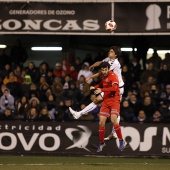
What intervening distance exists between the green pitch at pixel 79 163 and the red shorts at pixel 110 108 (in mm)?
1214

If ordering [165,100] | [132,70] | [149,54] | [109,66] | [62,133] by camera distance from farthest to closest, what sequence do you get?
[149,54], [132,70], [165,100], [62,133], [109,66]

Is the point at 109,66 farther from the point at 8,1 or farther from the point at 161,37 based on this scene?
the point at 161,37

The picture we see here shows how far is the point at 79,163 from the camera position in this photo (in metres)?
17.5

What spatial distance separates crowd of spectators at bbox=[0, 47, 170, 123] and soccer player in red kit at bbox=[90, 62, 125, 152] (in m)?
3.39

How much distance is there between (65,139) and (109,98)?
360cm

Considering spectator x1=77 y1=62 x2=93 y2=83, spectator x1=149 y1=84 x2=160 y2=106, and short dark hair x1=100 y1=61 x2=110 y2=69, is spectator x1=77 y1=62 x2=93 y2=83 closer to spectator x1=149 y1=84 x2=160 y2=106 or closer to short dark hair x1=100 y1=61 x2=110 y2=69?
spectator x1=149 y1=84 x2=160 y2=106

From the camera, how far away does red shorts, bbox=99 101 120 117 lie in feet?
54.1

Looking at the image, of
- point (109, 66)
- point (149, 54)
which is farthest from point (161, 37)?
point (109, 66)

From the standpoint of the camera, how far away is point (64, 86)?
23047 mm

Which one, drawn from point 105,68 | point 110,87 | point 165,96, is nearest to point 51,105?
point 165,96

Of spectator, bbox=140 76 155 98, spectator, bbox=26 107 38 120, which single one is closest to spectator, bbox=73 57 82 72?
spectator, bbox=140 76 155 98

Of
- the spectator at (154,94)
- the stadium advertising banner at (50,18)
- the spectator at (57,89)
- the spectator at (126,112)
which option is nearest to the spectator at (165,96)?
the spectator at (154,94)

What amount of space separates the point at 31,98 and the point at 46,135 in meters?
2.58

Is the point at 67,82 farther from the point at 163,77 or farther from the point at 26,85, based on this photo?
the point at 163,77
